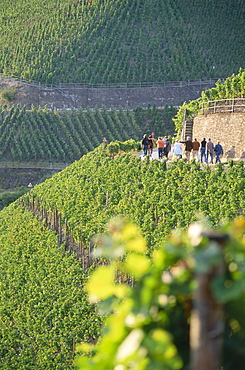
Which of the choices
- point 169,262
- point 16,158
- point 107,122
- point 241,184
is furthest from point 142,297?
point 107,122

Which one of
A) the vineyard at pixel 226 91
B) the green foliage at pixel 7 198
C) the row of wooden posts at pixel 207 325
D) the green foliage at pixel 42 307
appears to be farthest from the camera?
the green foliage at pixel 7 198

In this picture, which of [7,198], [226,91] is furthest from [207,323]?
[7,198]

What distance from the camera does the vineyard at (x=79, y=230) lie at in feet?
51.0

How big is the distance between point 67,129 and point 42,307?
1237 inches

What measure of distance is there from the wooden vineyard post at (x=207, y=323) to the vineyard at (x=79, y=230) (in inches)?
465

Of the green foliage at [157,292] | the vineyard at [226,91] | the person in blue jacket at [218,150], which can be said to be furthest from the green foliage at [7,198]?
the green foliage at [157,292]

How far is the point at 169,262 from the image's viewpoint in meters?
2.89

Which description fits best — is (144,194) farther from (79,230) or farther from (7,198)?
(7,198)

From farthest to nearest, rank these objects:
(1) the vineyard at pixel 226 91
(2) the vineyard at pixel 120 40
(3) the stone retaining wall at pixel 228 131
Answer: (2) the vineyard at pixel 120 40
(1) the vineyard at pixel 226 91
(3) the stone retaining wall at pixel 228 131

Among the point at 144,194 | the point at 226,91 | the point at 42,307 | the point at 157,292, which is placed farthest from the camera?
the point at 226,91

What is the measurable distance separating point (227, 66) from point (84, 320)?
4507 centimetres

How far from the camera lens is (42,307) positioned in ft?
57.4

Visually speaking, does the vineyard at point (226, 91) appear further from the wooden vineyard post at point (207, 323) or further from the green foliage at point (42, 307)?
the wooden vineyard post at point (207, 323)

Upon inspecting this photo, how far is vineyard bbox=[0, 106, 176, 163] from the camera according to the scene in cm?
4591
